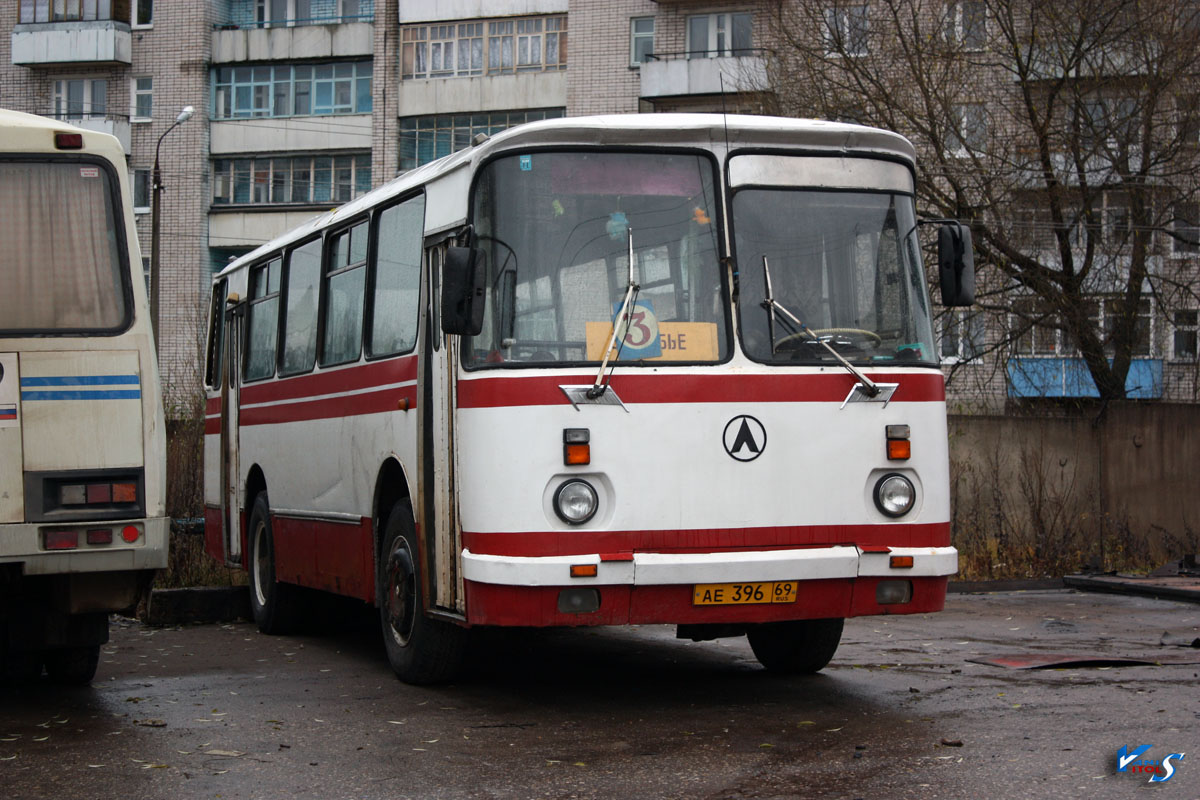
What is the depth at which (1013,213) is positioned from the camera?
23656 millimetres

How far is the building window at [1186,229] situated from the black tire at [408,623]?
1725cm

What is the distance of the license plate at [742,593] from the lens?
803 centimetres

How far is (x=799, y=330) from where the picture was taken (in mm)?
8352

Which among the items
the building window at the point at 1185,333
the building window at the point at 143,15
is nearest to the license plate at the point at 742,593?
the building window at the point at 1185,333

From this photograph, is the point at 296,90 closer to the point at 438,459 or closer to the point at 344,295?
the point at 344,295

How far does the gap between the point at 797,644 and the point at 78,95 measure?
45913mm

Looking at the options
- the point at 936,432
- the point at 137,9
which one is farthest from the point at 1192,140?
the point at 137,9

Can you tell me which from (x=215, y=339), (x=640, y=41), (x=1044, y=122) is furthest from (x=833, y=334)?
(x=640, y=41)

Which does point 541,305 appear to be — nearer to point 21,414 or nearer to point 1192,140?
point 21,414

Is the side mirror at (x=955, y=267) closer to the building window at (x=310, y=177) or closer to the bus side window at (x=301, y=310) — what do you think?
the bus side window at (x=301, y=310)

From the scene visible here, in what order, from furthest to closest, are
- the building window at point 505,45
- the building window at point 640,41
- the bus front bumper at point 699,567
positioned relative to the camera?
the building window at point 505,45, the building window at point 640,41, the bus front bumper at point 699,567

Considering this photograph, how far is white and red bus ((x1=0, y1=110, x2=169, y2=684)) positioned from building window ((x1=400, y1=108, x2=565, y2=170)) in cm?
3767

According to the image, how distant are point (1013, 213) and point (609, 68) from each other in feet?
77.8

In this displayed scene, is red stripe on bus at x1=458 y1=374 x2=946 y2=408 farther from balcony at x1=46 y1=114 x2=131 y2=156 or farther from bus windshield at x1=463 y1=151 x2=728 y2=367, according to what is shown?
balcony at x1=46 y1=114 x2=131 y2=156
